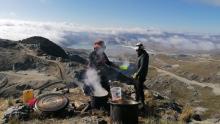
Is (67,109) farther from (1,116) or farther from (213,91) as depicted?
(213,91)

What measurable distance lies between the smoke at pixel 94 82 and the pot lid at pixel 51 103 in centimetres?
121

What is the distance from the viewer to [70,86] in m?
35.2

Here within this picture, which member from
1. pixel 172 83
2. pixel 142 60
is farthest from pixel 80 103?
pixel 172 83

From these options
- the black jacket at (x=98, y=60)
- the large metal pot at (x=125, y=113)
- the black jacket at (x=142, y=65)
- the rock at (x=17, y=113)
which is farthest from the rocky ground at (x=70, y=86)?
the black jacket at (x=142, y=65)

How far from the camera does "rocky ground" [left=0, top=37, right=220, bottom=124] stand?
1585cm

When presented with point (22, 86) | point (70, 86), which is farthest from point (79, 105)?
point (22, 86)

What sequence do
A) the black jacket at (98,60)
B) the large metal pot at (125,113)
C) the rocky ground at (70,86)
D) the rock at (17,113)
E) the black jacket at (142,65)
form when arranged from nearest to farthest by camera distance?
the large metal pot at (125,113) → the rock at (17,113) → the black jacket at (142,65) → the black jacket at (98,60) → the rocky ground at (70,86)

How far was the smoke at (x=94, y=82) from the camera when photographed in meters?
15.6

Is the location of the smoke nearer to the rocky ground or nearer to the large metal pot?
the rocky ground

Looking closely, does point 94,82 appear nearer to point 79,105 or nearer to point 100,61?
point 100,61

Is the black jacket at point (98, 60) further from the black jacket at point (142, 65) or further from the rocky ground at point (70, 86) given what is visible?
the black jacket at point (142, 65)

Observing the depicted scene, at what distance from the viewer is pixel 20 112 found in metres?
15.1

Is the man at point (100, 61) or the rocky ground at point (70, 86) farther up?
the man at point (100, 61)

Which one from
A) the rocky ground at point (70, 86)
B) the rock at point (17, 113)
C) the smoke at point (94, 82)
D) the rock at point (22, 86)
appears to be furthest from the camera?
the rock at point (22, 86)
